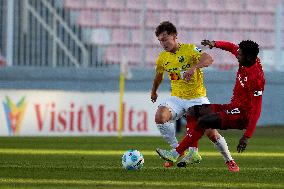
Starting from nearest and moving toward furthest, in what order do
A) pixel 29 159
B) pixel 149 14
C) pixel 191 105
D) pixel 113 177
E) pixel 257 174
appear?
pixel 113 177 < pixel 257 174 < pixel 191 105 < pixel 29 159 < pixel 149 14

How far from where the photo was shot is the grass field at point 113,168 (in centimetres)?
940

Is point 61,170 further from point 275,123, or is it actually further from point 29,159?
point 275,123

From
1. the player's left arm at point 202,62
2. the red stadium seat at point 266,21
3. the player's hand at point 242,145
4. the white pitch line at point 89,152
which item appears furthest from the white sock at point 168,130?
the red stadium seat at point 266,21

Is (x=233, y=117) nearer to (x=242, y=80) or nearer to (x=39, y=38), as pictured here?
(x=242, y=80)

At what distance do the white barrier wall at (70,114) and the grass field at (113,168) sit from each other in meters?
2.85

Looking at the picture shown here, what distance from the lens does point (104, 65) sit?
25.8 meters

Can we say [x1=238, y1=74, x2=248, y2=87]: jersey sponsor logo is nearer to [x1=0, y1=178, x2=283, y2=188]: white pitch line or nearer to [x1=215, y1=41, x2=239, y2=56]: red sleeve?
[x1=215, y1=41, x2=239, y2=56]: red sleeve

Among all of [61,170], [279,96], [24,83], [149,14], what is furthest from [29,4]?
[61,170]

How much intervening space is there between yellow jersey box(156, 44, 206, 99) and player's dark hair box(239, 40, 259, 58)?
1.38m

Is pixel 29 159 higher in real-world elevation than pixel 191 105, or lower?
lower

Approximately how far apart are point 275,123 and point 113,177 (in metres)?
16.8

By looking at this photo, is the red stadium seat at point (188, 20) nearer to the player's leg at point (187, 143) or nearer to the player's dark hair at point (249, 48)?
the player's leg at point (187, 143)

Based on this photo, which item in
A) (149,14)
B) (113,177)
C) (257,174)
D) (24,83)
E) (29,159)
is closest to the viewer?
(113,177)

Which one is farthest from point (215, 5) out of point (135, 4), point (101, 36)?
point (101, 36)
